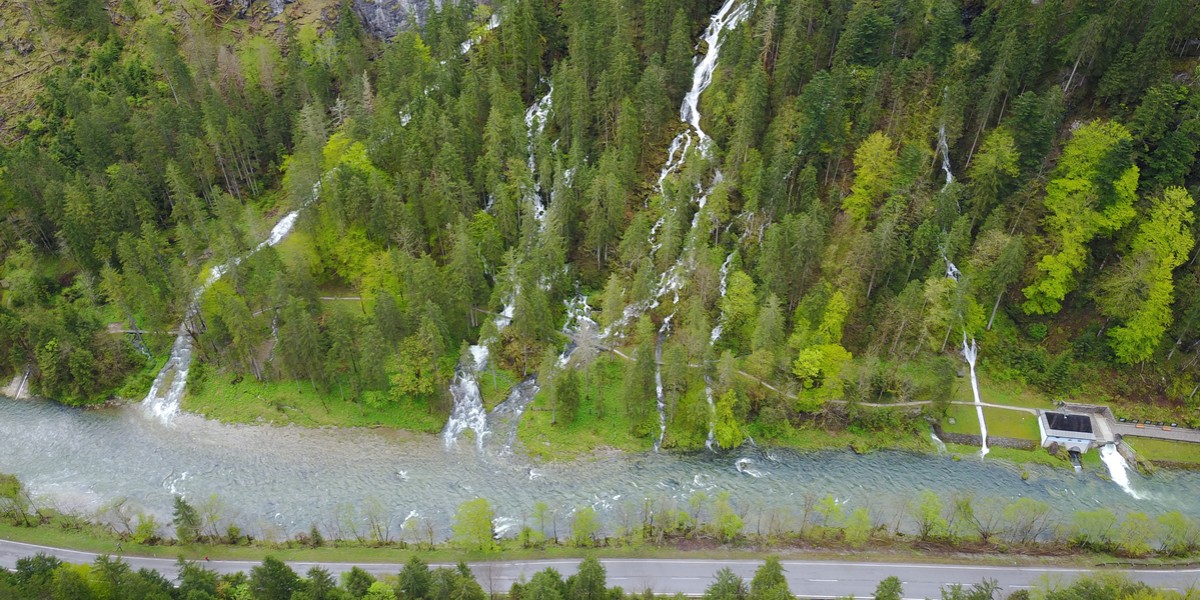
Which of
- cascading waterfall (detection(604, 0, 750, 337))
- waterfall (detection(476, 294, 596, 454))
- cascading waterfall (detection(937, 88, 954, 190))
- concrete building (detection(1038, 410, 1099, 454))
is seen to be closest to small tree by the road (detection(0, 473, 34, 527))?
waterfall (detection(476, 294, 596, 454))

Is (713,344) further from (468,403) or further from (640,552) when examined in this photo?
(468,403)

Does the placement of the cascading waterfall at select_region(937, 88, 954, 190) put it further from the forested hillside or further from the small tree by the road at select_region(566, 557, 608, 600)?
the small tree by the road at select_region(566, 557, 608, 600)

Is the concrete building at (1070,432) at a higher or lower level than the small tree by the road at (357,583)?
higher

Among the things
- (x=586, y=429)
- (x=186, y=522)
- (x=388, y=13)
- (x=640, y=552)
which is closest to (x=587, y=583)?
(x=640, y=552)

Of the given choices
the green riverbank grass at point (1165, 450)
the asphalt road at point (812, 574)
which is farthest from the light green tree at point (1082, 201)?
the asphalt road at point (812, 574)

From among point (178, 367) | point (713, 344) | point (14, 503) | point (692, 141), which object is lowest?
point (14, 503)

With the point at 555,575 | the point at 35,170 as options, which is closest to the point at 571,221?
the point at 555,575

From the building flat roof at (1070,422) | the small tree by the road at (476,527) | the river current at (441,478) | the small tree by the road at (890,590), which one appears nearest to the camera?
the small tree by the road at (890,590)

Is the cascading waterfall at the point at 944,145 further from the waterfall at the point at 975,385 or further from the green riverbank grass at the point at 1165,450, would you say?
the green riverbank grass at the point at 1165,450
